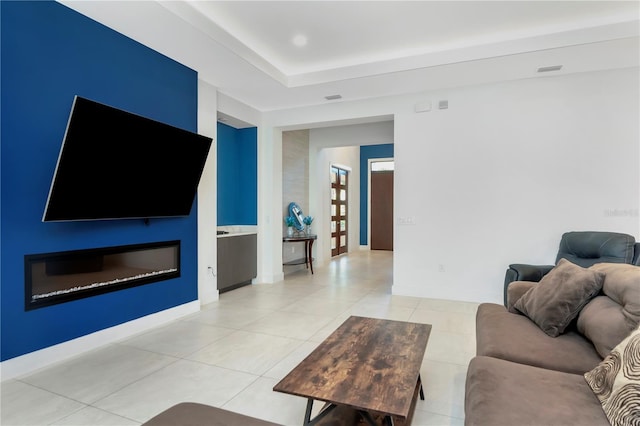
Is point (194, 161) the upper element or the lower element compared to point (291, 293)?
upper

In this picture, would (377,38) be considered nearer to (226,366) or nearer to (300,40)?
(300,40)

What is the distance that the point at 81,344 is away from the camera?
115 inches

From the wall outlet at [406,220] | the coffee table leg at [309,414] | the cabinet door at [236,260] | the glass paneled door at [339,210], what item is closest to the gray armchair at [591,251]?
the wall outlet at [406,220]

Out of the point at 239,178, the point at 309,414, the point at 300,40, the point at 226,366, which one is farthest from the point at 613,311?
the point at 239,178

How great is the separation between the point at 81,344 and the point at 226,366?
132 centimetres

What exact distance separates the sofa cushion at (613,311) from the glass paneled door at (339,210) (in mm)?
6820

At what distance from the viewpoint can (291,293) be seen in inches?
201

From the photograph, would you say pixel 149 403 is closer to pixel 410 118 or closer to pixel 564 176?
pixel 410 118

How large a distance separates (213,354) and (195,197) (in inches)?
74.9

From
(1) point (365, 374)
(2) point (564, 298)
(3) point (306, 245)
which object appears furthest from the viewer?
(3) point (306, 245)

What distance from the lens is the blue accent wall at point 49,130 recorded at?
248 cm

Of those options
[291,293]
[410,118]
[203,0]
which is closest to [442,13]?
[410,118]

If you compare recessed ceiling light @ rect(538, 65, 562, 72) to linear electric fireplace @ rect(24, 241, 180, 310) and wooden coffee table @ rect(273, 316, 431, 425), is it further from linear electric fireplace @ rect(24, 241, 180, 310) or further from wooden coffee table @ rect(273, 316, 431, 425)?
linear electric fireplace @ rect(24, 241, 180, 310)

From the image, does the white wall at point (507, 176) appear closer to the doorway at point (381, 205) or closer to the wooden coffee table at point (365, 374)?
the wooden coffee table at point (365, 374)
